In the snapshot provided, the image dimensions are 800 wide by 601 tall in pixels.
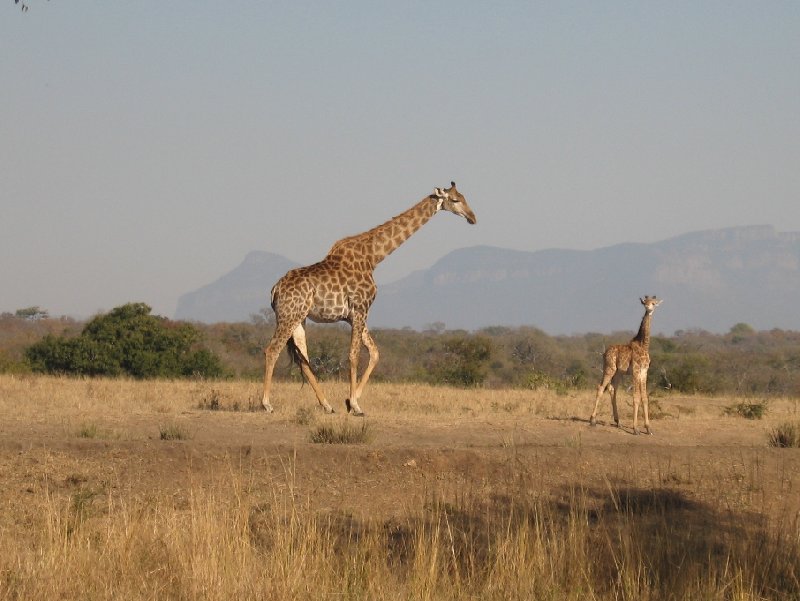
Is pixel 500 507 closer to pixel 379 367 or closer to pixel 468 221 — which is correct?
pixel 468 221

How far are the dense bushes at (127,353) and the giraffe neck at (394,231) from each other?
9682 mm

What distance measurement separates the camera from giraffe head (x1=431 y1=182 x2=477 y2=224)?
66.4 feet

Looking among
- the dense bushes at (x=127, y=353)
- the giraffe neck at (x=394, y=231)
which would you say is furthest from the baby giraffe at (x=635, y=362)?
the dense bushes at (x=127, y=353)

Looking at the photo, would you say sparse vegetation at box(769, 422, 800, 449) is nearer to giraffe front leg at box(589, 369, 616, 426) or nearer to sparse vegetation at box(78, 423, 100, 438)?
giraffe front leg at box(589, 369, 616, 426)

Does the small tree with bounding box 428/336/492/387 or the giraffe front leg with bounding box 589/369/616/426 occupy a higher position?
the small tree with bounding box 428/336/492/387

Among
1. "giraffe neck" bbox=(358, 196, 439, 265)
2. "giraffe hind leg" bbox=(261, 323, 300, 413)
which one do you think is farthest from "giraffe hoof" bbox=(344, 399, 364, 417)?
"giraffe neck" bbox=(358, 196, 439, 265)

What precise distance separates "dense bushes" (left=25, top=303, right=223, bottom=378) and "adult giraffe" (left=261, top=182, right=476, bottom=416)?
9.70 meters

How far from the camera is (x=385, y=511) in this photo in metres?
10.9

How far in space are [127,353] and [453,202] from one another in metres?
11.8

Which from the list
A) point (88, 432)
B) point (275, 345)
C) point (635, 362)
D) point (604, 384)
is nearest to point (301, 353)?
point (275, 345)

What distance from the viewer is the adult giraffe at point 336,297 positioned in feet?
61.7

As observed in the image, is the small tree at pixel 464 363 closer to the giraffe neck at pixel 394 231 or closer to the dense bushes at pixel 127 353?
the dense bushes at pixel 127 353

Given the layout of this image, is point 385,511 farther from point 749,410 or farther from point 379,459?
point 749,410

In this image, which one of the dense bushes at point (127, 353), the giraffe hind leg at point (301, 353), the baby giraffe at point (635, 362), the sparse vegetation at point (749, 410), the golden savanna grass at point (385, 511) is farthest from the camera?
the dense bushes at point (127, 353)
